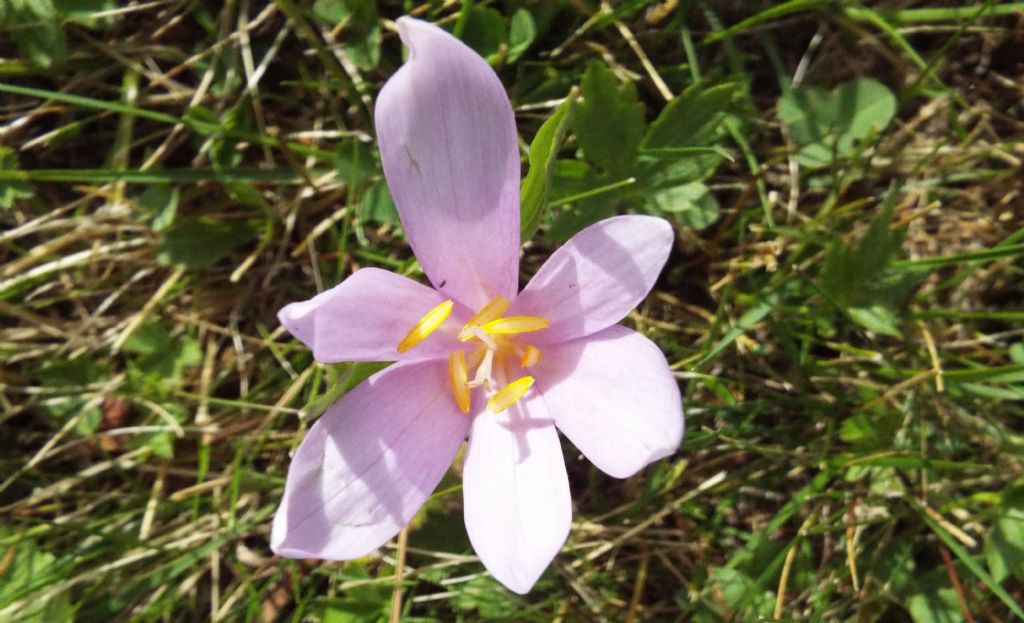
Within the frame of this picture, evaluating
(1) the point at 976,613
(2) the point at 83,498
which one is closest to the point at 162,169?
(2) the point at 83,498

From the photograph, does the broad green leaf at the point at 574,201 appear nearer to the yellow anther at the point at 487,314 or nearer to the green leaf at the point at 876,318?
the yellow anther at the point at 487,314

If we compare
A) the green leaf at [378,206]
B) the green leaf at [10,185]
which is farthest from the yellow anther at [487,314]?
the green leaf at [10,185]

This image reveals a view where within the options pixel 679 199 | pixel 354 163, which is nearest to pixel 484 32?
pixel 354 163

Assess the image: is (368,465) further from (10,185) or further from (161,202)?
(10,185)

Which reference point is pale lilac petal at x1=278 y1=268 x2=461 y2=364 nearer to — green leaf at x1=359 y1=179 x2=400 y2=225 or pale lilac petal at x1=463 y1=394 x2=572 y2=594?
pale lilac petal at x1=463 y1=394 x2=572 y2=594

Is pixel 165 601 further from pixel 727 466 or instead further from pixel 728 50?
pixel 728 50

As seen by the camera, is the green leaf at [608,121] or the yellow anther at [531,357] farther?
the green leaf at [608,121]

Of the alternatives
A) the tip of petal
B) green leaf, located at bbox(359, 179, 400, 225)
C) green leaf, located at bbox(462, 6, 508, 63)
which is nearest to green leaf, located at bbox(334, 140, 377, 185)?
green leaf, located at bbox(359, 179, 400, 225)
